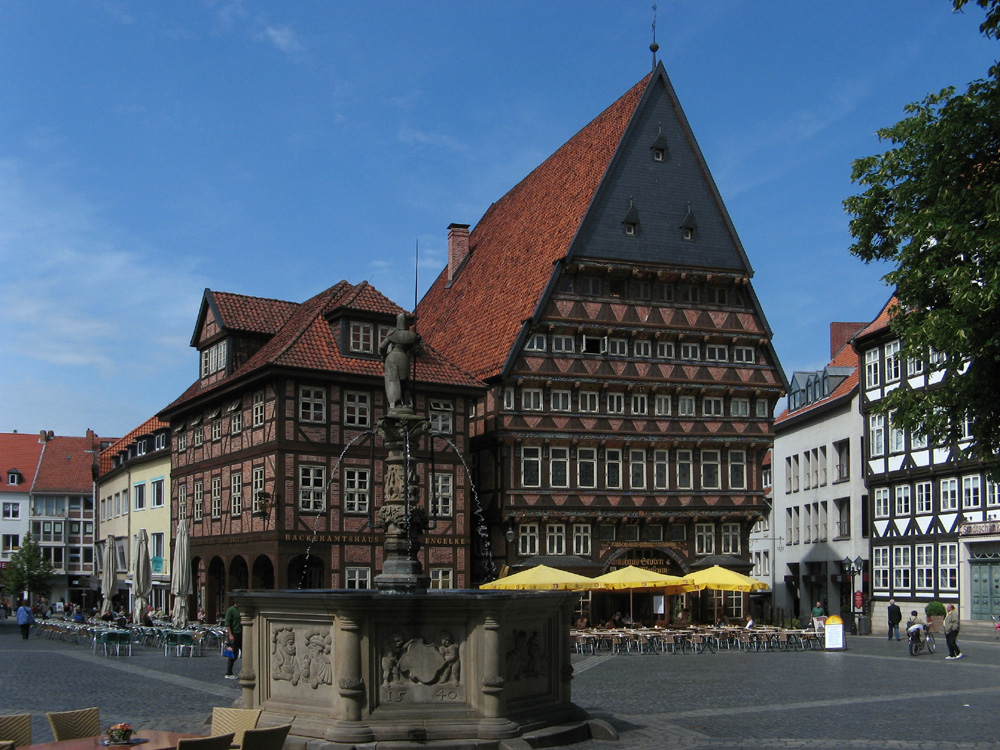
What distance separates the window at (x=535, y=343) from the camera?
135 feet

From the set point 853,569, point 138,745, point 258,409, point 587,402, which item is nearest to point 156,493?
point 258,409

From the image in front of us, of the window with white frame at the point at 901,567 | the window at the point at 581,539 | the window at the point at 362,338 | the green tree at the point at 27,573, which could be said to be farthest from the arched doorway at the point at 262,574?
the green tree at the point at 27,573

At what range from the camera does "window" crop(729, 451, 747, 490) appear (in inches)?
1700

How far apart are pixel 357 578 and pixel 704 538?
12.6 metres

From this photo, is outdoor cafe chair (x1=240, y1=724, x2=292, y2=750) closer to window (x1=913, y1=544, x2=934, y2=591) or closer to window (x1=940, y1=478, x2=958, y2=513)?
window (x1=940, y1=478, x2=958, y2=513)

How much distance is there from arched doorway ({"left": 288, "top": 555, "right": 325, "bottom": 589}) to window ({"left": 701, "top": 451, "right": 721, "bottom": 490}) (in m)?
13.9

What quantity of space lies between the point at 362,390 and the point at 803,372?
27.1 metres

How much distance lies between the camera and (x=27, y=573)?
75.2 metres

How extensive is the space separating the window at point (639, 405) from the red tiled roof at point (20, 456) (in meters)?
57.3

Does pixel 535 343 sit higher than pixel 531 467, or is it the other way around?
pixel 535 343

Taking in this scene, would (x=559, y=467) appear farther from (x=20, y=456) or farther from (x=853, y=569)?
(x=20, y=456)

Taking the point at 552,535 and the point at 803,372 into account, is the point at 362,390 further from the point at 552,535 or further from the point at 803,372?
the point at 803,372

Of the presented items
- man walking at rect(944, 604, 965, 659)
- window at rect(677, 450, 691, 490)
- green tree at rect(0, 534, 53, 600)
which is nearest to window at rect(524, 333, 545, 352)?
window at rect(677, 450, 691, 490)

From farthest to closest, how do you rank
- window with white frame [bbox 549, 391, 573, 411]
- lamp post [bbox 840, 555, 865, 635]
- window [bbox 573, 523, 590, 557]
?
lamp post [bbox 840, 555, 865, 635] → window with white frame [bbox 549, 391, 573, 411] → window [bbox 573, 523, 590, 557]
